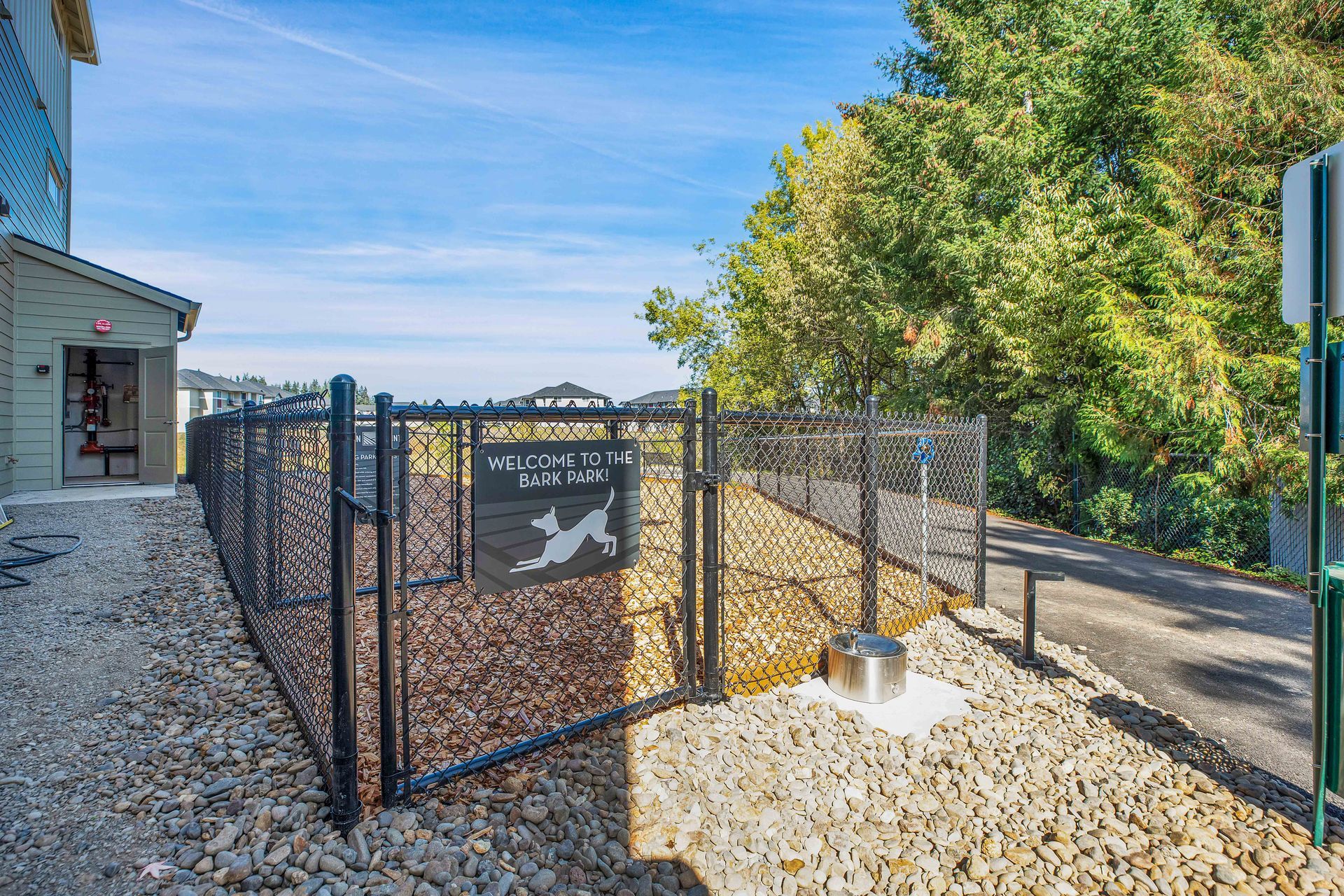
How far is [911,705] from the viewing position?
3.38m

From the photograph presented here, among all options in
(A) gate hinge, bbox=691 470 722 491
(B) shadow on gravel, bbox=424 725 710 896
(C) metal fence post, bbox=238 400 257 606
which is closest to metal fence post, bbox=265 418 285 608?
(C) metal fence post, bbox=238 400 257 606

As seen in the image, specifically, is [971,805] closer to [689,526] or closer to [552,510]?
[689,526]

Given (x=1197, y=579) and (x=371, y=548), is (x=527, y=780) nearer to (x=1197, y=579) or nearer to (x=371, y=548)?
(x=371, y=548)

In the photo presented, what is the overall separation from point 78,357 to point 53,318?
3847 mm

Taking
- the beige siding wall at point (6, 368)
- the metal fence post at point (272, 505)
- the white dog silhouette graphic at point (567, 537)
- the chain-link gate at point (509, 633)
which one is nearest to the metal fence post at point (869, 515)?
the chain-link gate at point (509, 633)

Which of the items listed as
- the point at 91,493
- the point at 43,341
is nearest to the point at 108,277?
the point at 43,341

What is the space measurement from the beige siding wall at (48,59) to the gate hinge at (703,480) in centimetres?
1099

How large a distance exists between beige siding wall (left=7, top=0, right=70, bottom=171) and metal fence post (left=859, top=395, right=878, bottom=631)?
11449 millimetres

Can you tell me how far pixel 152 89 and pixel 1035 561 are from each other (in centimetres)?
1380

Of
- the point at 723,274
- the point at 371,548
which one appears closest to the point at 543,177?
the point at 371,548

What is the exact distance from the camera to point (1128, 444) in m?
10.5

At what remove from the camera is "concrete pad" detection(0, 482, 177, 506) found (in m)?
8.64

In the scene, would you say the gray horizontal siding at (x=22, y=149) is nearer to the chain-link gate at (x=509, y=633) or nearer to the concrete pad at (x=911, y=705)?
the chain-link gate at (x=509, y=633)

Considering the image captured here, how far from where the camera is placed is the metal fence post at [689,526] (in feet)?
10.2
